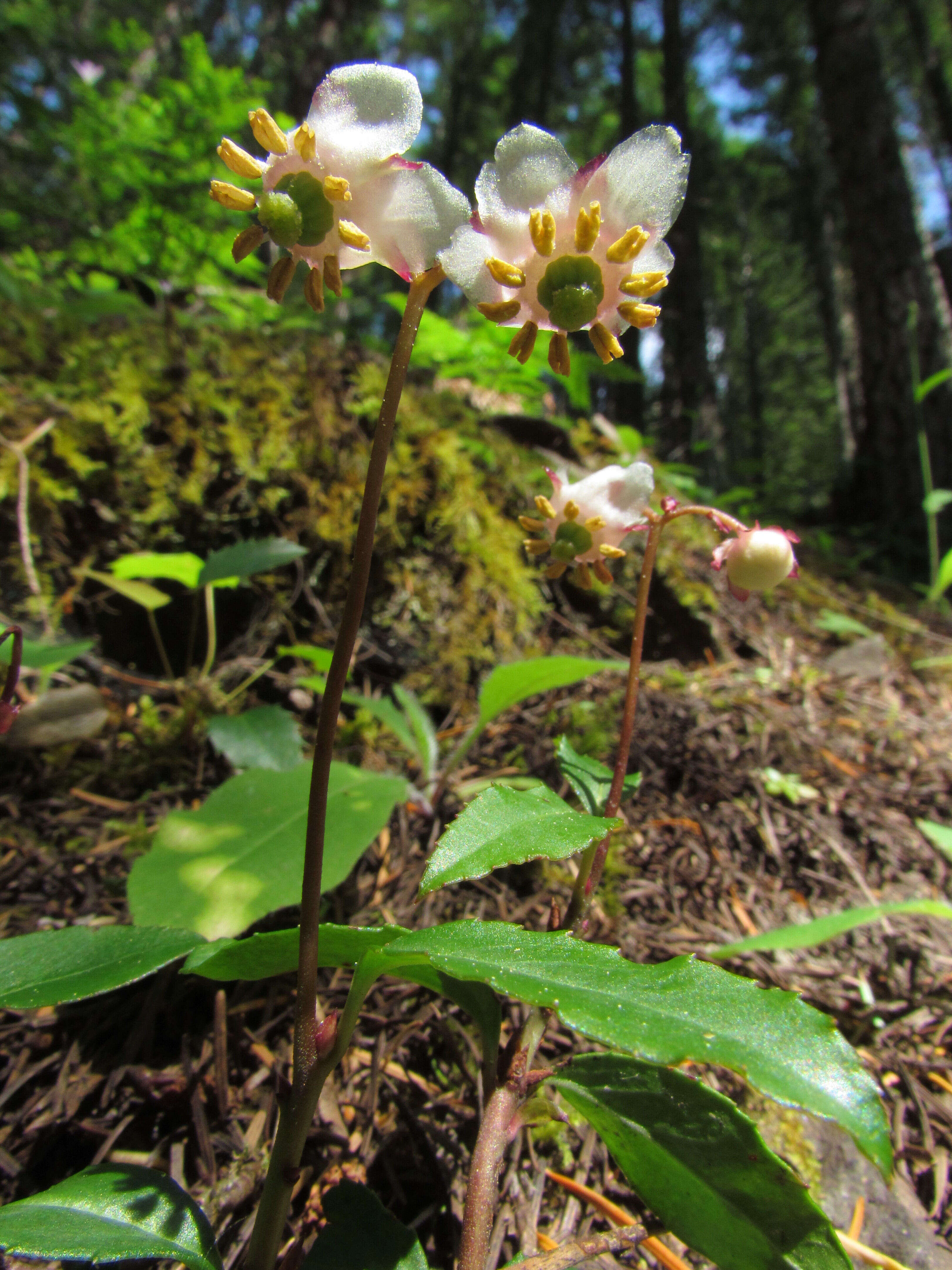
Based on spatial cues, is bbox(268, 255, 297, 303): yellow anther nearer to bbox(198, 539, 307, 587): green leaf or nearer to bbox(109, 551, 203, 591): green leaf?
bbox(198, 539, 307, 587): green leaf

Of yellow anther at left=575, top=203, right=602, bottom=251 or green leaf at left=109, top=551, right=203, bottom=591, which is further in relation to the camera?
green leaf at left=109, top=551, right=203, bottom=591

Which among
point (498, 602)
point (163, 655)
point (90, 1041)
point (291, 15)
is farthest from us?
point (291, 15)

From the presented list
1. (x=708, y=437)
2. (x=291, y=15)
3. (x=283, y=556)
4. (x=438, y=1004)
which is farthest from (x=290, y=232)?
(x=291, y=15)

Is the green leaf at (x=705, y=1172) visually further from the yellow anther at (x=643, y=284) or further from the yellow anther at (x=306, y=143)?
the yellow anther at (x=306, y=143)

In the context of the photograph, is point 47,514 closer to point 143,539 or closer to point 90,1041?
point 143,539

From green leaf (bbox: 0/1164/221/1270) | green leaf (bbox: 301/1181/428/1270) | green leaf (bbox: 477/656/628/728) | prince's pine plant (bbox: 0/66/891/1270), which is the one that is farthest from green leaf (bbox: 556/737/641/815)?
green leaf (bbox: 0/1164/221/1270)

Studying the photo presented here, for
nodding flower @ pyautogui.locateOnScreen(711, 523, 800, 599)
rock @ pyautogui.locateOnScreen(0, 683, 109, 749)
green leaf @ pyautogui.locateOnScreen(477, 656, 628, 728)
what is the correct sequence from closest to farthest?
nodding flower @ pyautogui.locateOnScreen(711, 523, 800, 599), green leaf @ pyautogui.locateOnScreen(477, 656, 628, 728), rock @ pyautogui.locateOnScreen(0, 683, 109, 749)

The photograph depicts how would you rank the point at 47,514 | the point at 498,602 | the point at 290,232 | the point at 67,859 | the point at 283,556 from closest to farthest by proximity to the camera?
the point at 290,232 → the point at 67,859 → the point at 283,556 → the point at 47,514 → the point at 498,602

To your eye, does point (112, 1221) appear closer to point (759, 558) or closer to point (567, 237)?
point (759, 558)

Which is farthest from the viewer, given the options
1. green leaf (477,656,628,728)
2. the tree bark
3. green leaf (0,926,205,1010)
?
the tree bark
